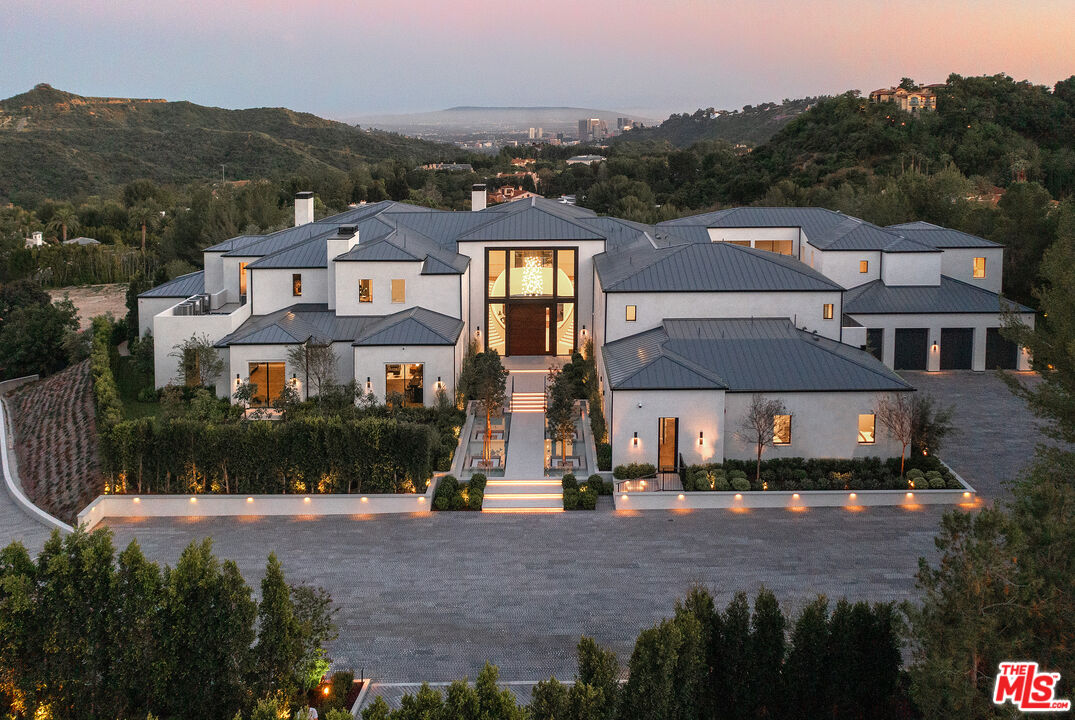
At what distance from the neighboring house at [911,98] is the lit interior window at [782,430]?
69294 millimetres

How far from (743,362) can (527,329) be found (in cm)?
Answer: 1192

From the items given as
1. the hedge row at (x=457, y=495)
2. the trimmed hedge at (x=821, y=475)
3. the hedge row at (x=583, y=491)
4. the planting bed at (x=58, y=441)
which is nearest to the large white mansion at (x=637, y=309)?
the trimmed hedge at (x=821, y=475)

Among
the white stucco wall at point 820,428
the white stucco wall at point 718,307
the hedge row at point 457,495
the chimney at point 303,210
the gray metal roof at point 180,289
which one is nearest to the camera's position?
the hedge row at point 457,495

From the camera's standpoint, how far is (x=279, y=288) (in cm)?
3734

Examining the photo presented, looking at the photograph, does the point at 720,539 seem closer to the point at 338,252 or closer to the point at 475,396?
the point at 475,396

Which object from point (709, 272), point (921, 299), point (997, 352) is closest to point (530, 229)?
point (709, 272)

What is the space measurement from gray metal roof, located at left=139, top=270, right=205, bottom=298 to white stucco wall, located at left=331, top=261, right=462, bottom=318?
345 inches

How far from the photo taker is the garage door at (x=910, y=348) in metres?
38.9

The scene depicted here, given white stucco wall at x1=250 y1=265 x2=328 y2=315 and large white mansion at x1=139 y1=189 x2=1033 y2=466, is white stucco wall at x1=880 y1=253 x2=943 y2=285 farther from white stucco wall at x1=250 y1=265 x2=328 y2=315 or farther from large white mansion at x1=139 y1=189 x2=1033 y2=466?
white stucco wall at x1=250 y1=265 x2=328 y2=315

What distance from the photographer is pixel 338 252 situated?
3644cm

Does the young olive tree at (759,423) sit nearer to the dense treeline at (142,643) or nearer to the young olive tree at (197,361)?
the dense treeline at (142,643)

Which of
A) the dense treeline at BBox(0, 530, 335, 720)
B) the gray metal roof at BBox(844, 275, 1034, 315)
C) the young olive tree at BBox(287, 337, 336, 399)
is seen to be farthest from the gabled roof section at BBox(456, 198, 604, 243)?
the dense treeline at BBox(0, 530, 335, 720)

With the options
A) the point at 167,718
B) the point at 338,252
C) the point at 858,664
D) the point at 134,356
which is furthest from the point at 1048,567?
the point at 134,356

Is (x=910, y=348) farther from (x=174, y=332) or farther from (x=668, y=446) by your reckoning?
(x=174, y=332)
